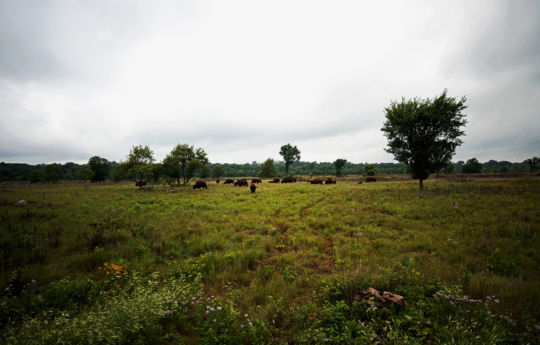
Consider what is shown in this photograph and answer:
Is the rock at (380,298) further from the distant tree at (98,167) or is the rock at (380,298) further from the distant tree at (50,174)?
the distant tree at (50,174)

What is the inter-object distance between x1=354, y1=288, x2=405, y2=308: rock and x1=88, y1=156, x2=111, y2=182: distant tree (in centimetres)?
7981

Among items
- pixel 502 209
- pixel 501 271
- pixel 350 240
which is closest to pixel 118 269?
pixel 350 240

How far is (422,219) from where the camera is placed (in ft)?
31.0

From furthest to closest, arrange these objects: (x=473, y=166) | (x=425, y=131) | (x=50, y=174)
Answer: (x=473, y=166), (x=50, y=174), (x=425, y=131)

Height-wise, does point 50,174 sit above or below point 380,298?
above

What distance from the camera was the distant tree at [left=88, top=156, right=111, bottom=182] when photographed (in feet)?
191

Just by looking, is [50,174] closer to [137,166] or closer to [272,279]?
[137,166]

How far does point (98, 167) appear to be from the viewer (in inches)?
2319

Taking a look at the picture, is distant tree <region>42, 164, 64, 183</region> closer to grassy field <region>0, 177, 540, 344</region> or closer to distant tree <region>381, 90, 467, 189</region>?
grassy field <region>0, 177, 540, 344</region>

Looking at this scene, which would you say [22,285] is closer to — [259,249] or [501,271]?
[259,249]

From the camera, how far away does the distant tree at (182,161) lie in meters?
33.2

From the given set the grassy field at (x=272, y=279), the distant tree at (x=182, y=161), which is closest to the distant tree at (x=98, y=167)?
the distant tree at (x=182, y=161)

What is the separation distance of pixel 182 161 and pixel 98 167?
4636cm

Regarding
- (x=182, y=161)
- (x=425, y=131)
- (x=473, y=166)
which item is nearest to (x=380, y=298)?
(x=425, y=131)
